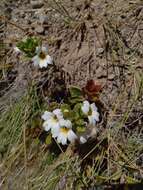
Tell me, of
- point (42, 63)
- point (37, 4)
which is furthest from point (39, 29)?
point (42, 63)

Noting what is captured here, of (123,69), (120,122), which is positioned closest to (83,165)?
(120,122)

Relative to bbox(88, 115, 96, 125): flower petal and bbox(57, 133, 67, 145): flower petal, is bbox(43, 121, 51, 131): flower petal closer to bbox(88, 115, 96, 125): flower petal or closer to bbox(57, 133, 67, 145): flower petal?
bbox(57, 133, 67, 145): flower petal

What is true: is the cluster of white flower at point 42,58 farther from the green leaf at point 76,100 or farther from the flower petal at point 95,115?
the flower petal at point 95,115

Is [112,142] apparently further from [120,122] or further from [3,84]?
[3,84]

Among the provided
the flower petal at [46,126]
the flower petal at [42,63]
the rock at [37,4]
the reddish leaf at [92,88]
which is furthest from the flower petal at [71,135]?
the rock at [37,4]

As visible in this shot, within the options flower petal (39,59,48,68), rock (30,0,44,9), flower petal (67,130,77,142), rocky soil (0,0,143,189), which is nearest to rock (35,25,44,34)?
rocky soil (0,0,143,189)

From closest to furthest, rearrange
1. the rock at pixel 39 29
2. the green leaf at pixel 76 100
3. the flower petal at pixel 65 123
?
the flower petal at pixel 65 123, the green leaf at pixel 76 100, the rock at pixel 39 29
